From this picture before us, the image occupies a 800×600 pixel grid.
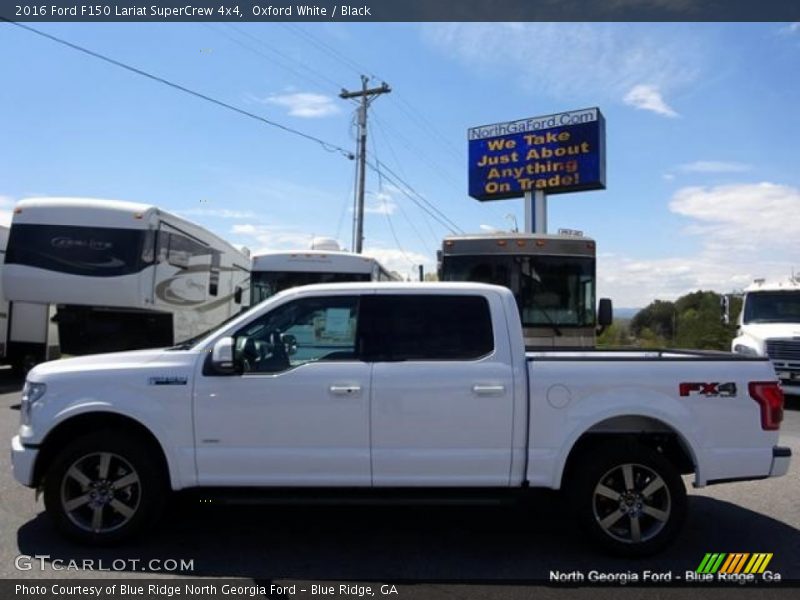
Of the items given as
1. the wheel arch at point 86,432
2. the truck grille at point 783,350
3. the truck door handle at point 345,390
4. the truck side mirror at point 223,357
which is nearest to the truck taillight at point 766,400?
the truck door handle at point 345,390

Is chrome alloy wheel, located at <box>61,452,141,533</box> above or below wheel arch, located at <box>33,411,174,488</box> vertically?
below

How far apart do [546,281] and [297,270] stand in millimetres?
4805

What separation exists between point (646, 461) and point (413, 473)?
64.8 inches

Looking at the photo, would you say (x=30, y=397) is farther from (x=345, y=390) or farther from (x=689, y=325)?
(x=689, y=325)

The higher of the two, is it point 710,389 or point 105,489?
point 710,389

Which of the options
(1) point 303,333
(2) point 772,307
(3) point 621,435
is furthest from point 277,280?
(2) point 772,307

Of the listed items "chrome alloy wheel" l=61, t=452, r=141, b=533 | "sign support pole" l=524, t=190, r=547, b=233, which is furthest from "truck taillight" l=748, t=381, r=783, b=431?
"sign support pole" l=524, t=190, r=547, b=233

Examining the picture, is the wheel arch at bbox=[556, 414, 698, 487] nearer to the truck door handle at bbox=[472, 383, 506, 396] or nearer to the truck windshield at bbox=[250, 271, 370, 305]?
the truck door handle at bbox=[472, 383, 506, 396]

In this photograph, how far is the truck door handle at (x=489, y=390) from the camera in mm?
5004

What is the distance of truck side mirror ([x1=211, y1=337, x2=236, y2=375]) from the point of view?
4949mm

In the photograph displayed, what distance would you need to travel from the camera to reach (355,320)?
5.30 metres

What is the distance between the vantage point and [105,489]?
513 cm

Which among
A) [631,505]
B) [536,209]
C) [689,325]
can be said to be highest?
[536,209]

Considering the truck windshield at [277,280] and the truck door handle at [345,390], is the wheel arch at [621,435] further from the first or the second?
the truck windshield at [277,280]
